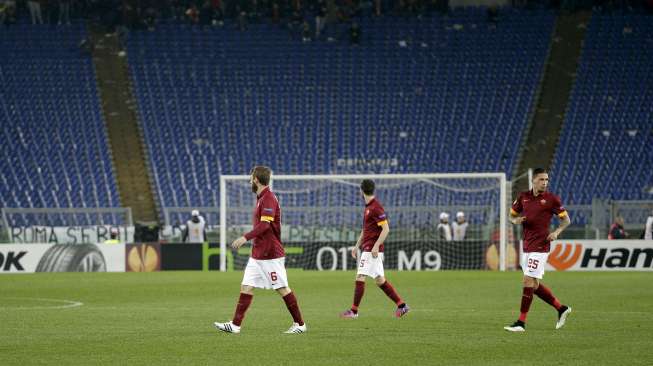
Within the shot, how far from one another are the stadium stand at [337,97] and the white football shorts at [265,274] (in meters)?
27.8

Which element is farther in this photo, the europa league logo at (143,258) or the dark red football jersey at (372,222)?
the europa league logo at (143,258)

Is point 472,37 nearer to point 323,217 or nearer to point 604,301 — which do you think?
point 323,217

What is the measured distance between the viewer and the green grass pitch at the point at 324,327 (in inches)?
403

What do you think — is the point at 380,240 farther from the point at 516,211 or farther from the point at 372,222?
the point at 516,211

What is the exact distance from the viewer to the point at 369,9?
48906 millimetres

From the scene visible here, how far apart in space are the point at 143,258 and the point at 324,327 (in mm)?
19871

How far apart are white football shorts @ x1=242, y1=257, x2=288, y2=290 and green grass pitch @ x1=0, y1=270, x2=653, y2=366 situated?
1.96 feet

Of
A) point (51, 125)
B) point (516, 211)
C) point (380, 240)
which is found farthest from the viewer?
point (51, 125)

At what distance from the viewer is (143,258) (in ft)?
107

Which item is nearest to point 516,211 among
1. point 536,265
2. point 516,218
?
point 516,218

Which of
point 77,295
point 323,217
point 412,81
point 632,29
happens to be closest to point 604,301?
point 77,295

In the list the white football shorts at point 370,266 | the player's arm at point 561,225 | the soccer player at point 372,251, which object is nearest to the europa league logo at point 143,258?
the soccer player at point 372,251

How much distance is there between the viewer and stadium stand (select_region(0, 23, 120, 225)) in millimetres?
40312

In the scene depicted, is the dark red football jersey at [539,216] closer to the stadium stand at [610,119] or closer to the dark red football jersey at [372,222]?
the dark red football jersey at [372,222]
